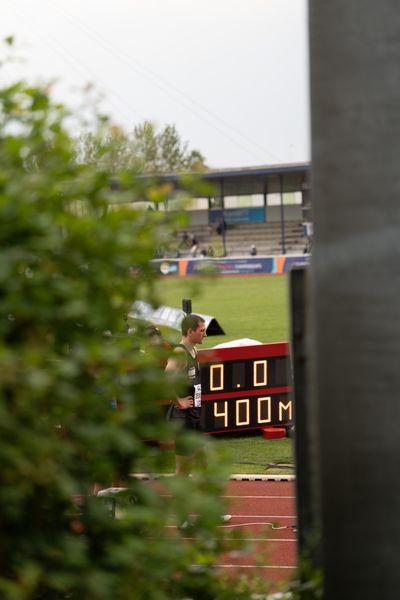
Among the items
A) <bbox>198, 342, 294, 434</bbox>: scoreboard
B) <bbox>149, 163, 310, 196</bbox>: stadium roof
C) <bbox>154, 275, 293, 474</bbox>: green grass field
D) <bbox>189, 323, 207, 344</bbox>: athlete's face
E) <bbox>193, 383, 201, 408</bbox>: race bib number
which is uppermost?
<bbox>149, 163, 310, 196</bbox>: stadium roof

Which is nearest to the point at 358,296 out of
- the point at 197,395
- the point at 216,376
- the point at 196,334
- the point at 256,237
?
the point at 196,334

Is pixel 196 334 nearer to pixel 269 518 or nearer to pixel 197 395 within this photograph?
pixel 197 395

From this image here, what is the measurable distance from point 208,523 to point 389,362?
0.57 meters

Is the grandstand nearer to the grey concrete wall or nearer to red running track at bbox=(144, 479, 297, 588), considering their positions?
red running track at bbox=(144, 479, 297, 588)

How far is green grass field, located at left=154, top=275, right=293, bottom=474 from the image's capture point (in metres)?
2.75

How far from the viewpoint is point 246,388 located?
12.4 m

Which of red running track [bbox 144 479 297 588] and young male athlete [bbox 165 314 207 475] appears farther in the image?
young male athlete [bbox 165 314 207 475]

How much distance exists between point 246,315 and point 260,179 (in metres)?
47.5

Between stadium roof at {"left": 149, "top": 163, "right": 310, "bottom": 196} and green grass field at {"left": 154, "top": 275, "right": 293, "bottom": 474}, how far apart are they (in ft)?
60.1

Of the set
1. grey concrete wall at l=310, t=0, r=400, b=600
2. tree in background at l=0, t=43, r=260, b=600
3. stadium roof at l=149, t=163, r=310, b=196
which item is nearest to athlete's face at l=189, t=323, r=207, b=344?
tree in background at l=0, t=43, r=260, b=600

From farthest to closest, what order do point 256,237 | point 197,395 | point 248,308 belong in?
point 256,237 → point 248,308 → point 197,395

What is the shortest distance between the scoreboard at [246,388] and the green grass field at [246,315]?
274 millimetres

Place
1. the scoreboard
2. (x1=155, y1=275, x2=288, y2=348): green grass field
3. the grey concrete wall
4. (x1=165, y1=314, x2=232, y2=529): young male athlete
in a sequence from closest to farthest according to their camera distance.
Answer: the grey concrete wall < (x1=165, y1=314, x2=232, y2=529): young male athlete < the scoreboard < (x1=155, y1=275, x2=288, y2=348): green grass field

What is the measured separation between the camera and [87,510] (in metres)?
2.53
